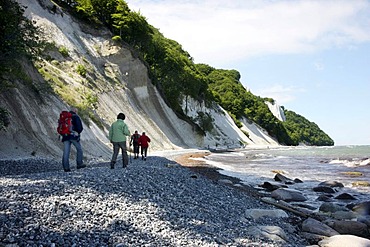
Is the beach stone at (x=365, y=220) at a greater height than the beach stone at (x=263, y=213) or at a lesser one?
lesser

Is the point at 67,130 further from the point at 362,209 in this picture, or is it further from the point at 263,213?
the point at 362,209

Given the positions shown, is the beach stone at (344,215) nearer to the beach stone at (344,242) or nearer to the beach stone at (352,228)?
the beach stone at (352,228)

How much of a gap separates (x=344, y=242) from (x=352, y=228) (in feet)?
6.53

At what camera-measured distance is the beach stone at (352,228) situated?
9180 mm

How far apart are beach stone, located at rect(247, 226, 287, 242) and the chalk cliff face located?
1182cm

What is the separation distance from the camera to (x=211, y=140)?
73062mm

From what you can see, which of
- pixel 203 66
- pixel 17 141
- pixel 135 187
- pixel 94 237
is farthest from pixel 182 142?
pixel 203 66

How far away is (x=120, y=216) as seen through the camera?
21.7ft

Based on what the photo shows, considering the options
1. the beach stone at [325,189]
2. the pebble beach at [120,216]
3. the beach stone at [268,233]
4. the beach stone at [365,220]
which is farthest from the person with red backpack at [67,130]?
the beach stone at [325,189]

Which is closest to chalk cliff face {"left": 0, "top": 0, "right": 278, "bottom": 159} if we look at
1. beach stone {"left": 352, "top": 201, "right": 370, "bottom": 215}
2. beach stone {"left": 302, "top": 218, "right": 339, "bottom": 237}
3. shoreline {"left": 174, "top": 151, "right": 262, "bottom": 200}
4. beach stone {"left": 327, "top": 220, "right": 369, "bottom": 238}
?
shoreline {"left": 174, "top": 151, "right": 262, "bottom": 200}

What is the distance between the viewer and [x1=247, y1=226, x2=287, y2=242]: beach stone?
7.37 metres

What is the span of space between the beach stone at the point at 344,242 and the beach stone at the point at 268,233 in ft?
3.07

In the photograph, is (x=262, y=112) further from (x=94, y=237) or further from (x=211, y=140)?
(x=94, y=237)

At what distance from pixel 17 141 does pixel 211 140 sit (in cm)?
5824
